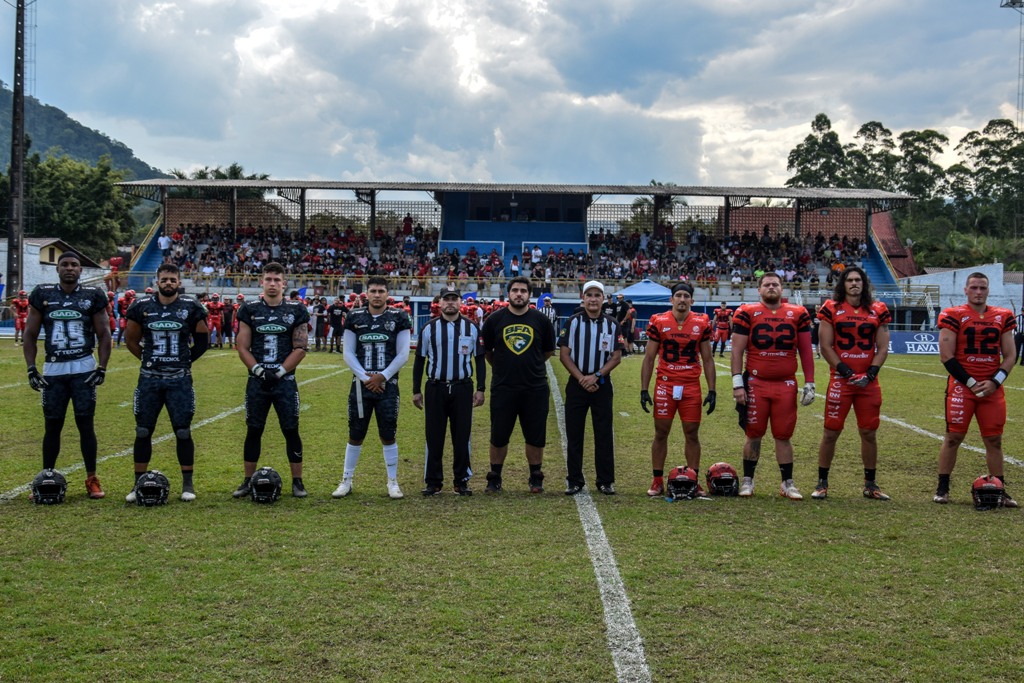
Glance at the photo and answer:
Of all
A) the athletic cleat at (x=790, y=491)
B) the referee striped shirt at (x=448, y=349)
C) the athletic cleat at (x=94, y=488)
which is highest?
the referee striped shirt at (x=448, y=349)

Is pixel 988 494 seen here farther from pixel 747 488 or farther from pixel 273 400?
pixel 273 400

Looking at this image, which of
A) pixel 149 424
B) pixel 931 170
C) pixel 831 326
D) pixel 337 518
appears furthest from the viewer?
pixel 931 170

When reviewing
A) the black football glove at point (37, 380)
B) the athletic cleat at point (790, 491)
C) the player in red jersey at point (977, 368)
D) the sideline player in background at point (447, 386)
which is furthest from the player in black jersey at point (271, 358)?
the player in red jersey at point (977, 368)

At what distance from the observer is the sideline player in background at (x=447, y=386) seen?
25.2 feet

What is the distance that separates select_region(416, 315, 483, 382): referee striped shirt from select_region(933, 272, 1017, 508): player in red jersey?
13.4 ft

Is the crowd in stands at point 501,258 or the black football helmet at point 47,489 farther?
the crowd in stands at point 501,258

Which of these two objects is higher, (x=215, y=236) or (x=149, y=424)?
(x=215, y=236)

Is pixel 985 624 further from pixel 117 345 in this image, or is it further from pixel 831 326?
pixel 117 345

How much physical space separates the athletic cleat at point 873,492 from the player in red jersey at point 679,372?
56.7 inches

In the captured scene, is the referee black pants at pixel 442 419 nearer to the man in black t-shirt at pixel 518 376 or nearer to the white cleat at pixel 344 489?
the man in black t-shirt at pixel 518 376

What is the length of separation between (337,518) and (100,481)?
2.59 metres

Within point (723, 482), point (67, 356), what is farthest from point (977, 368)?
point (67, 356)

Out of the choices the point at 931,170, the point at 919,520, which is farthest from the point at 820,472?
the point at 931,170

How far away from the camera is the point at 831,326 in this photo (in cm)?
774
